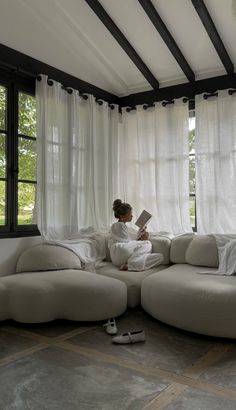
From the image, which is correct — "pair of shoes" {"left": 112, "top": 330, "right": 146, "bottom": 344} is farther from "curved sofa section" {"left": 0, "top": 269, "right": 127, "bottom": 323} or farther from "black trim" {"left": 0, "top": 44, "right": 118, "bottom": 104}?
"black trim" {"left": 0, "top": 44, "right": 118, "bottom": 104}

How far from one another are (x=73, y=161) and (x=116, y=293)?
176 cm

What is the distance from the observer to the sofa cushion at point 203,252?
3.64 meters

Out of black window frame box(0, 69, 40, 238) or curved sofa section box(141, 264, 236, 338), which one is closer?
curved sofa section box(141, 264, 236, 338)

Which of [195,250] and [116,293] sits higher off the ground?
[195,250]

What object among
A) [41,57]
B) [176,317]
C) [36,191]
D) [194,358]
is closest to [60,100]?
[41,57]

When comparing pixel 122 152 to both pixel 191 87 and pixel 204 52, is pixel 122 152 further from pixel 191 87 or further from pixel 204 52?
pixel 204 52

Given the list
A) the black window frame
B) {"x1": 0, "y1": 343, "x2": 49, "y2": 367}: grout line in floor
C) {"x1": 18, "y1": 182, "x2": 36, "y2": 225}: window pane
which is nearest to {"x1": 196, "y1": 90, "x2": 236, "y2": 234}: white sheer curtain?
{"x1": 18, "y1": 182, "x2": 36, "y2": 225}: window pane

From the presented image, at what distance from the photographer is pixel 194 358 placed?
7.85ft

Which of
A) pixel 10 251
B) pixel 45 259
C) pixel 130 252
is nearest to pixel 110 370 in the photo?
pixel 45 259

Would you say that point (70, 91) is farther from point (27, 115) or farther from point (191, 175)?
point (191, 175)

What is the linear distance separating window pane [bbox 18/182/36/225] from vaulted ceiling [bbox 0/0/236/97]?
1.41 m

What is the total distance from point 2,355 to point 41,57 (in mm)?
3050

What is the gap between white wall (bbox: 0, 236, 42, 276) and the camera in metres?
3.61

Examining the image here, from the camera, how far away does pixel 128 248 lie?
3.90 m
